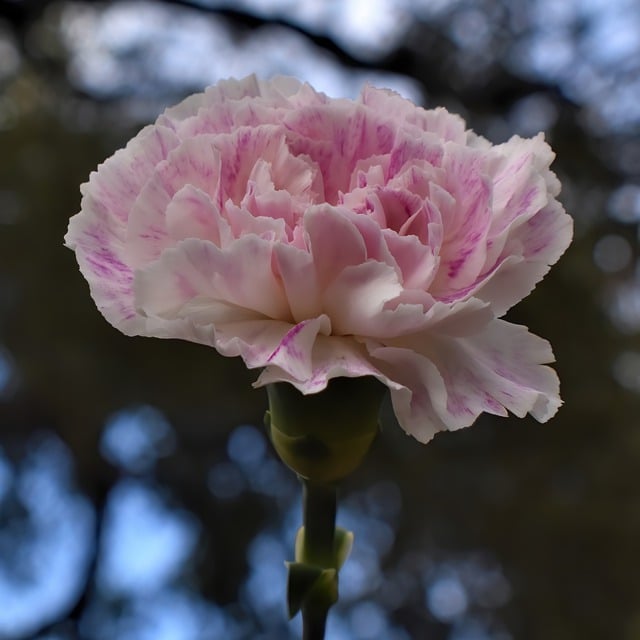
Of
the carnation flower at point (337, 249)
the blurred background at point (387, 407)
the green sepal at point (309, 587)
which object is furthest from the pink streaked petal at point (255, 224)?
the blurred background at point (387, 407)

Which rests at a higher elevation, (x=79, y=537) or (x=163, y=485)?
(x=163, y=485)

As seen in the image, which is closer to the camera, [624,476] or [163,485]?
[624,476]

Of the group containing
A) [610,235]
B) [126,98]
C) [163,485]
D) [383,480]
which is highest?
[610,235]

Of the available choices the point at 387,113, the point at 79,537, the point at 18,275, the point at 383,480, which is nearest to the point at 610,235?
the point at 383,480

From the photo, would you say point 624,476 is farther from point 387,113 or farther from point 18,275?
→ point 387,113

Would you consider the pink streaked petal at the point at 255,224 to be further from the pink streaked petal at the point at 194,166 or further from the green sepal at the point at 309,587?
the green sepal at the point at 309,587

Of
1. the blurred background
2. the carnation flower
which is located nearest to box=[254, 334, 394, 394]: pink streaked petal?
the carnation flower

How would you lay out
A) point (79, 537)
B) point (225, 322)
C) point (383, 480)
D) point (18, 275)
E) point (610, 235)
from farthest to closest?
point (79, 537) < point (383, 480) < point (18, 275) < point (610, 235) < point (225, 322)

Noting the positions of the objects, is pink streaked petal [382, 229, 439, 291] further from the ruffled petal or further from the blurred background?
the blurred background
